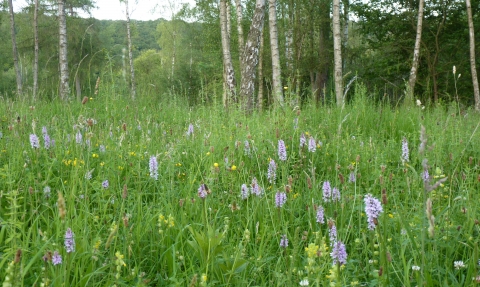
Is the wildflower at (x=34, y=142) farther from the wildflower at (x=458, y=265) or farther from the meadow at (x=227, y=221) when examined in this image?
the wildflower at (x=458, y=265)

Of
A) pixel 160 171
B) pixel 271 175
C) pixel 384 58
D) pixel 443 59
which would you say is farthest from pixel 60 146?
pixel 443 59

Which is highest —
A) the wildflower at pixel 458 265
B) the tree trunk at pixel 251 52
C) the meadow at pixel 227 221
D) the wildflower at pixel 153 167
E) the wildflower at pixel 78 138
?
the tree trunk at pixel 251 52

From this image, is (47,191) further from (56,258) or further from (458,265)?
(458,265)

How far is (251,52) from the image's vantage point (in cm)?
885

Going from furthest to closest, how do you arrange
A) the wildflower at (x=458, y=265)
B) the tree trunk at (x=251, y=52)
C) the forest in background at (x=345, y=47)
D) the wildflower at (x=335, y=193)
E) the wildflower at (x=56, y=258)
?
the forest in background at (x=345, y=47)
the tree trunk at (x=251, y=52)
the wildflower at (x=335, y=193)
the wildflower at (x=458, y=265)
the wildflower at (x=56, y=258)

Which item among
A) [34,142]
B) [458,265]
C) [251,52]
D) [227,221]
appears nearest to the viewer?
[458,265]

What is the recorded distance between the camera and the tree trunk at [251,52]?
8.64m

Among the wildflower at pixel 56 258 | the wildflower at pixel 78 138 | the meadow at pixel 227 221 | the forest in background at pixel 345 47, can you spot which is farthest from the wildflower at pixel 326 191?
the forest in background at pixel 345 47

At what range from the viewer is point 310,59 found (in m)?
20.4

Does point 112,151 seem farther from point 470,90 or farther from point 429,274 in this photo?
point 470,90

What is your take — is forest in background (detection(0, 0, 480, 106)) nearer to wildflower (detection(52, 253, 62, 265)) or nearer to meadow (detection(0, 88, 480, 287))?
meadow (detection(0, 88, 480, 287))

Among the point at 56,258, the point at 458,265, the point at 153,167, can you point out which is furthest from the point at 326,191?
the point at 56,258

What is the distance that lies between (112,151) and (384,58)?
1646 centimetres

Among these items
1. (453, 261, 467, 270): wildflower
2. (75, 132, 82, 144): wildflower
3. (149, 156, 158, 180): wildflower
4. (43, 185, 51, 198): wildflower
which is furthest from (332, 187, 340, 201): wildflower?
(75, 132, 82, 144): wildflower
